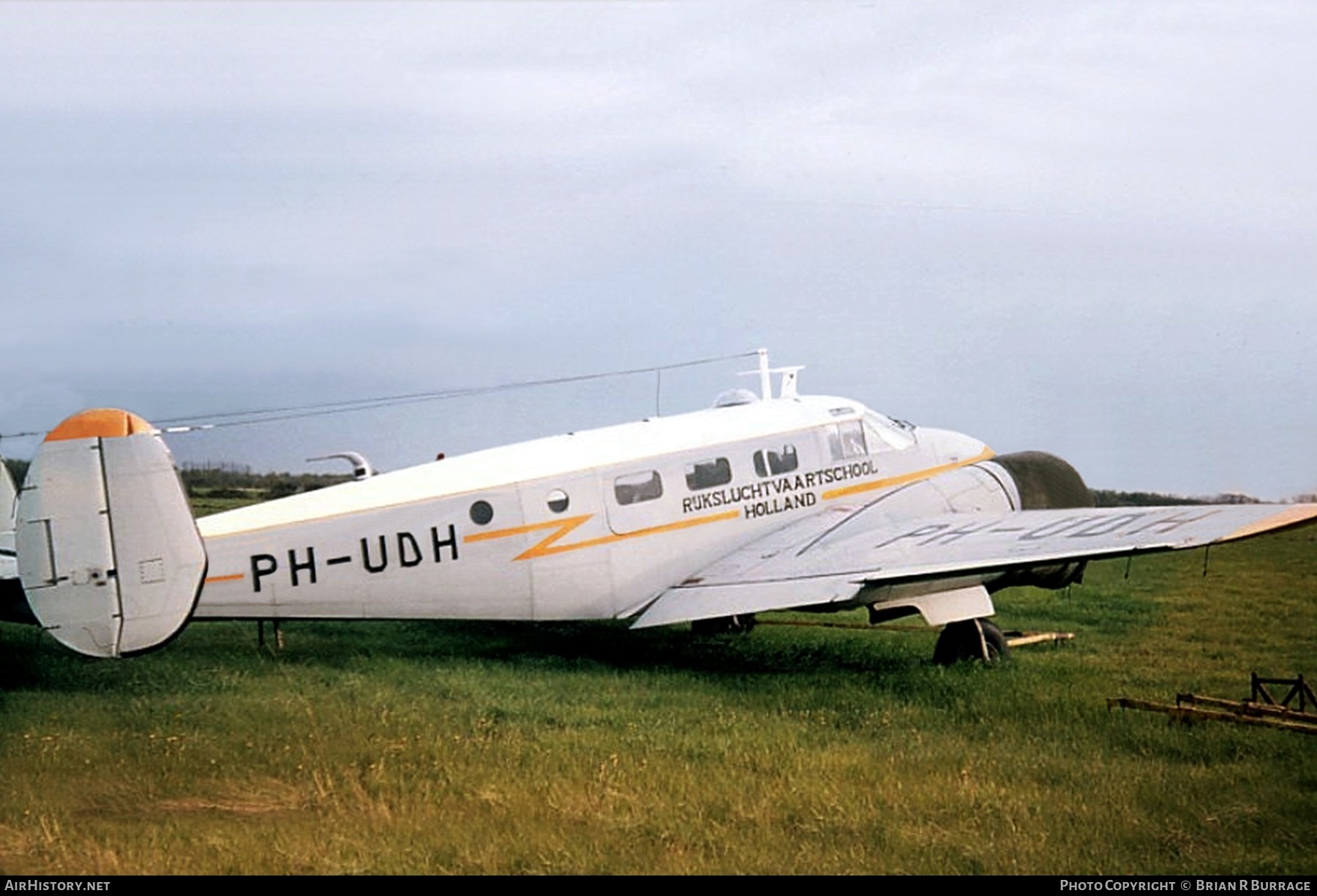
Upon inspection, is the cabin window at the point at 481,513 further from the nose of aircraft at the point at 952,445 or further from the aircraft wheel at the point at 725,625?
the nose of aircraft at the point at 952,445


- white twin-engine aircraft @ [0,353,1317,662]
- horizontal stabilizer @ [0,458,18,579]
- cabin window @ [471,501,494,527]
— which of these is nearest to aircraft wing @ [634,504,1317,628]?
white twin-engine aircraft @ [0,353,1317,662]

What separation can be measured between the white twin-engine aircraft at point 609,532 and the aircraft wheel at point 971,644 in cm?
2

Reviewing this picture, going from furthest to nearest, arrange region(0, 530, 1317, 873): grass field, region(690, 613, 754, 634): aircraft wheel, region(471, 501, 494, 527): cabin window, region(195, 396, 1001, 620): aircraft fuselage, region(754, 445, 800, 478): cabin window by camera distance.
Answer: region(690, 613, 754, 634): aircraft wheel < region(754, 445, 800, 478): cabin window < region(471, 501, 494, 527): cabin window < region(195, 396, 1001, 620): aircraft fuselage < region(0, 530, 1317, 873): grass field

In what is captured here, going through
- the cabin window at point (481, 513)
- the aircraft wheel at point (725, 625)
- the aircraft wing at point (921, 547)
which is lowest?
the aircraft wheel at point (725, 625)

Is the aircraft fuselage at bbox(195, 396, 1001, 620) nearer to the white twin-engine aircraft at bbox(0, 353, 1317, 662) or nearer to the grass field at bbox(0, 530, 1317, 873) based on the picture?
the white twin-engine aircraft at bbox(0, 353, 1317, 662)

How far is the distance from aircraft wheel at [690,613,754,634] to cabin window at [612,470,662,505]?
363 centimetres

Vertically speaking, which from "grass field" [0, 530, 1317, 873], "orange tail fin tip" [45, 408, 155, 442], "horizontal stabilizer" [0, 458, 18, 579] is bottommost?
"grass field" [0, 530, 1317, 873]

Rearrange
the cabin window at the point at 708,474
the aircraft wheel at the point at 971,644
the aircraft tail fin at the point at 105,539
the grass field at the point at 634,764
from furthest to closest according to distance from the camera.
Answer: the cabin window at the point at 708,474
the aircraft wheel at the point at 971,644
the aircraft tail fin at the point at 105,539
the grass field at the point at 634,764

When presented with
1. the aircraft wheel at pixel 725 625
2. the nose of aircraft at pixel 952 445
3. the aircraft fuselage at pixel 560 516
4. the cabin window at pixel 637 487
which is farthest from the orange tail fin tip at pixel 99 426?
the nose of aircraft at pixel 952 445

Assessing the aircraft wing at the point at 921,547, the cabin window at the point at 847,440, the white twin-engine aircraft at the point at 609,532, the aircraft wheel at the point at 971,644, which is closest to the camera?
the white twin-engine aircraft at the point at 609,532

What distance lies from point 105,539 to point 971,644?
883 centimetres

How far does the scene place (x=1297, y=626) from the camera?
18266 mm

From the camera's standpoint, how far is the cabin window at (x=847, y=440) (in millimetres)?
16000

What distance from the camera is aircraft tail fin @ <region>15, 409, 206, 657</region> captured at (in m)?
10.1
